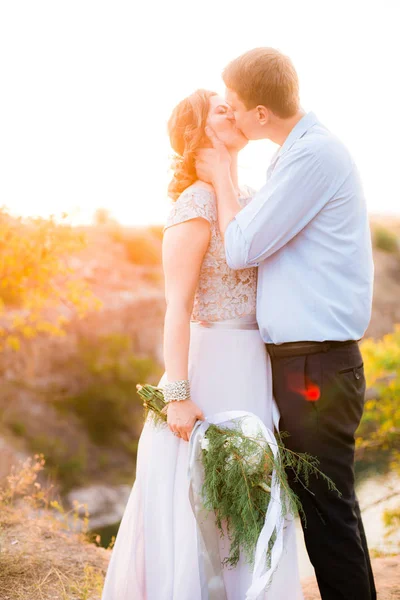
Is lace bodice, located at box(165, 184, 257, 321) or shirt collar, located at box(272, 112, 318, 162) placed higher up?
shirt collar, located at box(272, 112, 318, 162)

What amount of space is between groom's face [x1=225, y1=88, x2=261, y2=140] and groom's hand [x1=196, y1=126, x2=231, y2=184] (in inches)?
4.2

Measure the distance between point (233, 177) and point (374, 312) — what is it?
23.5 m

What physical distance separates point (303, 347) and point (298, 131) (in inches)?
30.9

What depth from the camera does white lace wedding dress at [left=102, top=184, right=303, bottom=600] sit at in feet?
7.51

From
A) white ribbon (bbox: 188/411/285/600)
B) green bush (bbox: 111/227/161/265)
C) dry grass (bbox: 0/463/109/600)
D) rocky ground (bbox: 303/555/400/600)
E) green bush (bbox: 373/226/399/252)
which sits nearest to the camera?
white ribbon (bbox: 188/411/285/600)

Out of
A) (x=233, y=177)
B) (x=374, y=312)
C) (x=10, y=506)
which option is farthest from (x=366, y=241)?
(x=374, y=312)

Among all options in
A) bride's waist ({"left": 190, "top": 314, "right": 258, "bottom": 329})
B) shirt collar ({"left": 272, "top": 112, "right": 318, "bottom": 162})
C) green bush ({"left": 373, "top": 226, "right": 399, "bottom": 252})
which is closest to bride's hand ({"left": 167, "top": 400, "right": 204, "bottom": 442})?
bride's waist ({"left": 190, "top": 314, "right": 258, "bottom": 329})

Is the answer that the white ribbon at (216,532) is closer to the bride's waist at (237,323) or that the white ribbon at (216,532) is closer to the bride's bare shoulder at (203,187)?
the bride's waist at (237,323)

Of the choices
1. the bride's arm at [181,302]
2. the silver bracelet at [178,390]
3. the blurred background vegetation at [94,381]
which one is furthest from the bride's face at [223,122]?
the blurred background vegetation at [94,381]

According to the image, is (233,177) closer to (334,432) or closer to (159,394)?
(159,394)

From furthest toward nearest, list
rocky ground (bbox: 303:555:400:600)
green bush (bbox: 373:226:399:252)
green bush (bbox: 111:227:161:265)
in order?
green bush (bbox: 373:226:399:252), green bush (bbox: 111:227:161:265), rocky ground (bbox: 303:555:400:600)

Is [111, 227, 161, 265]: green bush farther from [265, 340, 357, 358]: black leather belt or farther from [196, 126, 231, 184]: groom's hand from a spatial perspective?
[265, 340, 357, 358]: black leather belt

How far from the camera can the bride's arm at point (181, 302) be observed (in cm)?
222

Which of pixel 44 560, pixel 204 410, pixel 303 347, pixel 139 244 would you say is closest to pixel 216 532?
pixel 204 410
